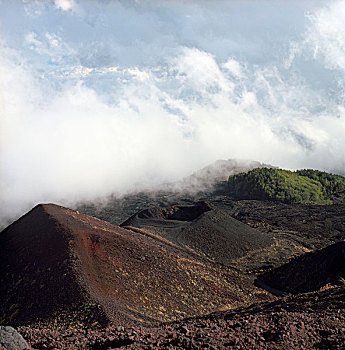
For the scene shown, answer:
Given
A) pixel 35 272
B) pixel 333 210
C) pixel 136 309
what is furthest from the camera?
pixel 333 210

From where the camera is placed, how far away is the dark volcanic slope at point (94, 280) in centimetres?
1016

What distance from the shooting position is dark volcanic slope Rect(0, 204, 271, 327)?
400 inches

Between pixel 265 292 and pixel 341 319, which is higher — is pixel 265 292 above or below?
below

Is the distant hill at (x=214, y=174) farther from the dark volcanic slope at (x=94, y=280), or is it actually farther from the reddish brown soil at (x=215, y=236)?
the dark volcanic slope at (x=94, y=280)

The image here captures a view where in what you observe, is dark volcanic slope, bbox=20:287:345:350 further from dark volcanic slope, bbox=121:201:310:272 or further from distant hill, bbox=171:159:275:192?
distant hill, bbox=171:159:275:192

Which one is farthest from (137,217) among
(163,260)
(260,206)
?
(260,206)

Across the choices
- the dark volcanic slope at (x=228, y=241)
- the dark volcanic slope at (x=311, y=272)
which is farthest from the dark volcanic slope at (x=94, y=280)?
the dark volcanic slope at (x=228, y=241)

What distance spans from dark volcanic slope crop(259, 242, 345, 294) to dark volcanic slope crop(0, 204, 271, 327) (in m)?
1.80

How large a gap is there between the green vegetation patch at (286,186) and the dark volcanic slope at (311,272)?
121 ft

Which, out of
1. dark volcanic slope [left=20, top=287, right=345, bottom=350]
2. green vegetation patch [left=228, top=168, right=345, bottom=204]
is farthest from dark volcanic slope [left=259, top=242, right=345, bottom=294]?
green vegetation patch [left=228, top=168, right=345, bottom=204]

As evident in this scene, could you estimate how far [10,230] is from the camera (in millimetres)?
17141

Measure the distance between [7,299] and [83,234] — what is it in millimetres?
3797

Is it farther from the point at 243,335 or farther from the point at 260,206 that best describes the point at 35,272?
the point at 260,206

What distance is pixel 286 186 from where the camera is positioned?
5531 cm
